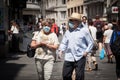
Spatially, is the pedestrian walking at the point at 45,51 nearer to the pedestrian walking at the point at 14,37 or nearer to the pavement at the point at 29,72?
the pavement at the point at 29,72

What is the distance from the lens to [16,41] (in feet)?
88.8

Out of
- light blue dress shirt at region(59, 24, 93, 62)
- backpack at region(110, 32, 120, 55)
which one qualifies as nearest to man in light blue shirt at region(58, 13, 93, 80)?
light blue dress shirt at region(59, 24, 93, 62)

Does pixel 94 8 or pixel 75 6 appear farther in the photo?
pixel 75 6

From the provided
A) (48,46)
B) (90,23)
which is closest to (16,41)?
(90,23)

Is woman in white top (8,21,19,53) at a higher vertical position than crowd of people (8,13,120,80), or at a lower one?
lower

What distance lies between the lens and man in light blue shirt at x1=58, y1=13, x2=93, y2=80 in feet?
34.9

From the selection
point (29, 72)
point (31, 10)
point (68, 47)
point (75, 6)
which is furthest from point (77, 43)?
point (31, 10)

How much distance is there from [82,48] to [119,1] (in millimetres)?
38537

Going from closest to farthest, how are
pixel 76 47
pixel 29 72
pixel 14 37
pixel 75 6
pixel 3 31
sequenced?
pixel 76 47 → pixel 29 72 → pixel 3 31 → pixel 14 37 → pixel 75 6

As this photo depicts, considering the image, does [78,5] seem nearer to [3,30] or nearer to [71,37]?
[3,30]

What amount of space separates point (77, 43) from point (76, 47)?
9cm

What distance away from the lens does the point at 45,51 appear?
11.7 metres

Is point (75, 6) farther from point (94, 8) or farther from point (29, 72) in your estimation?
point (29, 72)

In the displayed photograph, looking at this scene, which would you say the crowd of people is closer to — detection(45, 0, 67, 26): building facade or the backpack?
the backpack
